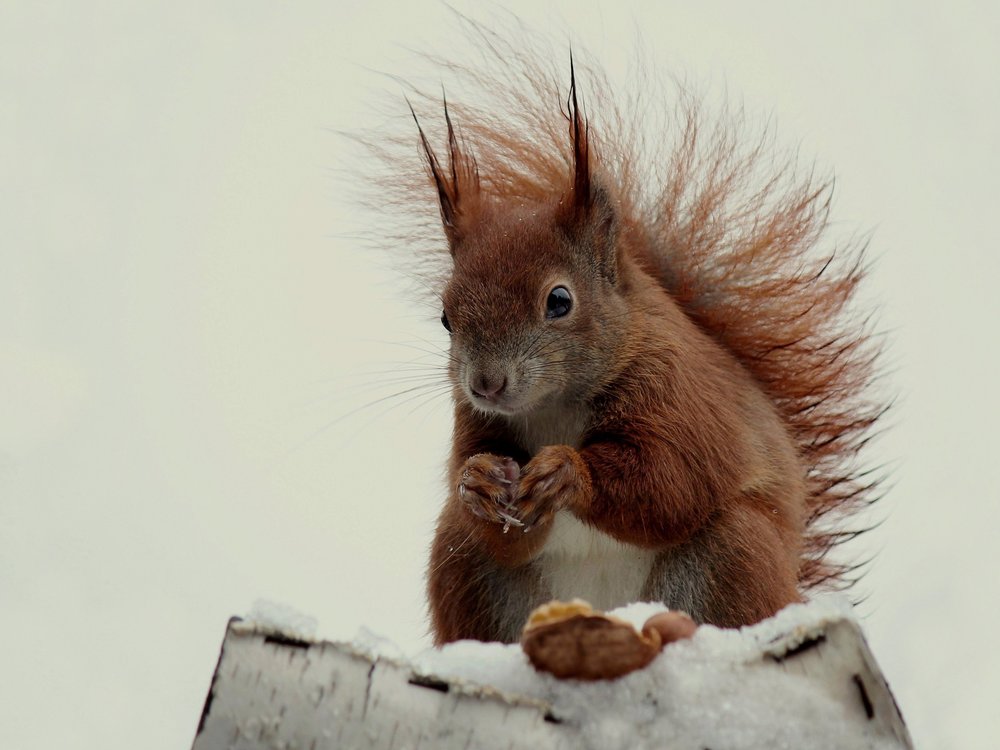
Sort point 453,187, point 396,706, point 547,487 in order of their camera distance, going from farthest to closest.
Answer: point 453,187 < point 547,487 < point 396,706

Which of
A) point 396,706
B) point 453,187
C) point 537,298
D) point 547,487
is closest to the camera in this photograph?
point 396,706

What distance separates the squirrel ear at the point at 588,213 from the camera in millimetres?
1794

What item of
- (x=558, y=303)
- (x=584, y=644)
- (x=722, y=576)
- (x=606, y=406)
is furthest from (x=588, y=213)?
(x=584, y=644)

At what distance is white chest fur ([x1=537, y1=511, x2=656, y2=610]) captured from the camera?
69.7 inches

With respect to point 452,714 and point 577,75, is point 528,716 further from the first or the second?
point 577,75

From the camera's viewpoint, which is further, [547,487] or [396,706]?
[547,487]

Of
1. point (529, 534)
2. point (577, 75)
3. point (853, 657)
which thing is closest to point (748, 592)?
point (529, 534)

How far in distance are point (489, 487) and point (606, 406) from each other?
239 millimetres

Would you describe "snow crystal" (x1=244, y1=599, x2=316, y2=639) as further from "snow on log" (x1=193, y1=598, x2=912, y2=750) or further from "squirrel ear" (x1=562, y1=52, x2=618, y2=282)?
"squirrel ear" (x1=562, y1=52, x2=618, y2=282)

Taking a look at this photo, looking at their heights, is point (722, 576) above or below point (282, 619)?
below

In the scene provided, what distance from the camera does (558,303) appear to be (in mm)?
1750

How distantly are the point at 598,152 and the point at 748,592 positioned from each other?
887mm

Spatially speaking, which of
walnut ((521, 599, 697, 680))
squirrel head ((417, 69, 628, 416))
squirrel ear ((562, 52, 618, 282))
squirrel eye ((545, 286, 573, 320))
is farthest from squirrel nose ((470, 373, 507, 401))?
walnut ((521, 599, 697, 680))

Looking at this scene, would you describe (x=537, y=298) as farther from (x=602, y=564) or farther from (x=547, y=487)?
(x=602, y=564)
